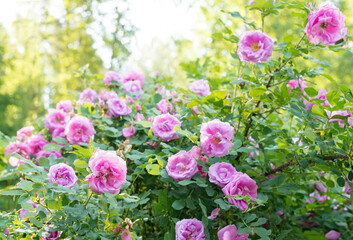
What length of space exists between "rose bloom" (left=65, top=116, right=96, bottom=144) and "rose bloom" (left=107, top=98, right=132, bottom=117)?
7.3 inches

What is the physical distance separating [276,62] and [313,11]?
261 mm

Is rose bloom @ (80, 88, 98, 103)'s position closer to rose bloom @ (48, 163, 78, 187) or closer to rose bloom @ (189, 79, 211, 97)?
rose bloom @ (189, 79, 211, 97)

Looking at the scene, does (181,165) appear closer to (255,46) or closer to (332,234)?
(255,46)

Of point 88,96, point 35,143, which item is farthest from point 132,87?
point 35,143

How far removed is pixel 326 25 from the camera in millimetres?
1410

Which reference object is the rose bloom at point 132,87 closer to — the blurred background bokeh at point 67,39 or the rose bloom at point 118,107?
the rose bloom at point 118,107

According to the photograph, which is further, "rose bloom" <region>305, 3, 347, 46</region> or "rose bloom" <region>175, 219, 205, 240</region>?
"rose bloom" <region>305, 3, 347, 46</region>

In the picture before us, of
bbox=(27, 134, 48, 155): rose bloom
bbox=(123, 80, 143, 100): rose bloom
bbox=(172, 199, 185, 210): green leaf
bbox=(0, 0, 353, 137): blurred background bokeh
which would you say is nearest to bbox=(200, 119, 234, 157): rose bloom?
bbox=(172, 199, 185, 210): green leaf

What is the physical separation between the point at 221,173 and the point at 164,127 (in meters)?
0.34

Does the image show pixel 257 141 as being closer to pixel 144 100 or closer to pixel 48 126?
pixel 144 100

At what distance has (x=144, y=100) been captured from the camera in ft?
7.54

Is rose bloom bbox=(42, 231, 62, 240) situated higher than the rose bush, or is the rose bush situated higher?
the rose bush

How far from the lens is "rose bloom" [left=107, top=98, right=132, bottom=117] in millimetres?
1859

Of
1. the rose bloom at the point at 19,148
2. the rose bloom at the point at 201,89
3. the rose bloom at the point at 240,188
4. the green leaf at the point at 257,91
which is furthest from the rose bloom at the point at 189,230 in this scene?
the rose bloom at the point at 19,148
